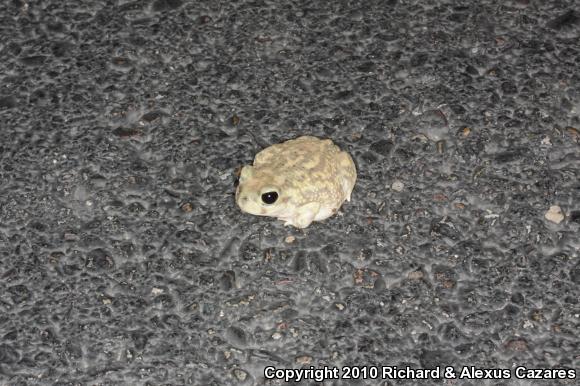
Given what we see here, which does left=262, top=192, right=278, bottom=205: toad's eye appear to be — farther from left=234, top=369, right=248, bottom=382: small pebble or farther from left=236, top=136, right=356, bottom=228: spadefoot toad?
left=234, top=369, right=248, bottom=382: small pebble

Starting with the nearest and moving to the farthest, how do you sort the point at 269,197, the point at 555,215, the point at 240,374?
the point at 240,374 < the point at 269,197 < the point at 555,215

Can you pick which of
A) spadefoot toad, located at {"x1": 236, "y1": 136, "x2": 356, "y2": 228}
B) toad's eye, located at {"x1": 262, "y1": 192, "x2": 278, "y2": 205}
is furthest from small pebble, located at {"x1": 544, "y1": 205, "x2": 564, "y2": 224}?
toad's eye, located at {"x1": 262, "y1": 192, "x2": 278, "y2": 205}

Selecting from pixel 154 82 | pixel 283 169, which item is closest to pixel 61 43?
pixel 154 82

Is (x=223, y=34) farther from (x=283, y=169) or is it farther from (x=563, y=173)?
(x=563, y=173)

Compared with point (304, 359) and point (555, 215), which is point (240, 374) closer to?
point (304, 359)

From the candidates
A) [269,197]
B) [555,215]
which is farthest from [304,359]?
[555,215]

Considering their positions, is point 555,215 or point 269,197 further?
point 555,215

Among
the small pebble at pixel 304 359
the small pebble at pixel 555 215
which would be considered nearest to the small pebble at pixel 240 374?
the small pebble at pixel 304 359

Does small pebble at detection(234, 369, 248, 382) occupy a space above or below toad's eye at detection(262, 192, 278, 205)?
below
